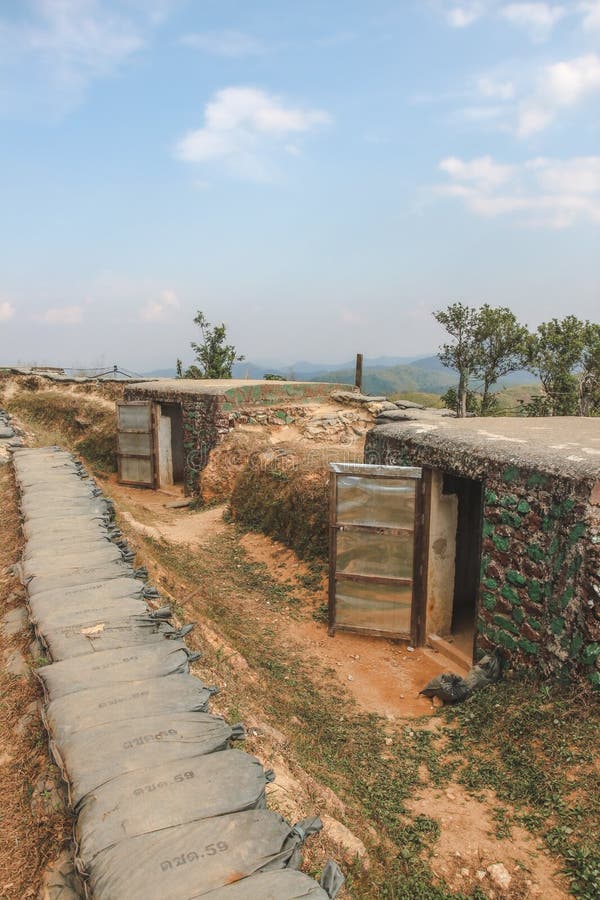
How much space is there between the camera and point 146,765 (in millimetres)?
3002

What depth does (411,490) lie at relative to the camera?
6.64m

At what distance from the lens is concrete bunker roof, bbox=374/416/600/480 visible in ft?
17.4

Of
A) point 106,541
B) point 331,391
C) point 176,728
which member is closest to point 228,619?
point 106,541

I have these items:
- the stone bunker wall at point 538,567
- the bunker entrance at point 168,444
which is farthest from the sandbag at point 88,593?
the bunker entrance at point 168,444

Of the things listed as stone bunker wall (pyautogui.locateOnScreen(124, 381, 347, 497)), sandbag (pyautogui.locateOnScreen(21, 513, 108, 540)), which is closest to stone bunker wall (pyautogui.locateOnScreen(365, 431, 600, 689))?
sandbag (pyautogui.locateOnScreen(21, 513, 108, 540))

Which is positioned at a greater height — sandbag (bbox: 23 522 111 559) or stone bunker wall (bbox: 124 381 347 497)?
stone bunker wall (bbox: 124 381 347 497)

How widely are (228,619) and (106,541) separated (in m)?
2.01

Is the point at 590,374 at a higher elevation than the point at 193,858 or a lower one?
higher

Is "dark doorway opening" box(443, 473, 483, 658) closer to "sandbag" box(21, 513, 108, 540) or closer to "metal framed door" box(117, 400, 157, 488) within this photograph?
"sandbag" box(21, 513, 108, 540)

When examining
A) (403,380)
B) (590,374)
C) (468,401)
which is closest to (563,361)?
(590,374)

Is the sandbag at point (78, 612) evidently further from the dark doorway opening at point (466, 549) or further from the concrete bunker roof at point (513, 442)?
the dark doorway opening at point (466, 549)

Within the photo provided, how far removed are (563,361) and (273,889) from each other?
23.0m

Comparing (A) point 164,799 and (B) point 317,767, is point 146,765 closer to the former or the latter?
(A) point 164,799

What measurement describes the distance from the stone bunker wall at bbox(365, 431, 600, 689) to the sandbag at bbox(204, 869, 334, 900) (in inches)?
130
